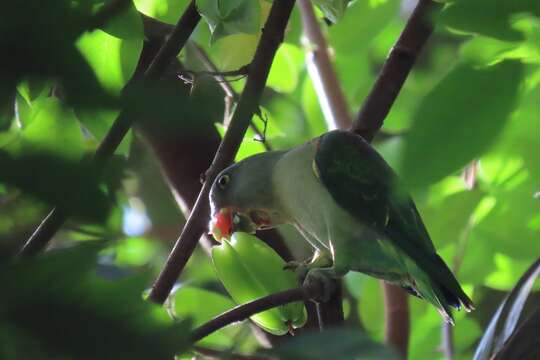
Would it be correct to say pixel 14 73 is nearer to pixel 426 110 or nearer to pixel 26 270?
pixel 26 270

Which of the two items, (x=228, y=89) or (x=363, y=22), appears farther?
(x=363, y=22)

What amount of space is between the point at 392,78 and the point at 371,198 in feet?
0.75

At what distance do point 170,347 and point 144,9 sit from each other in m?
1.02

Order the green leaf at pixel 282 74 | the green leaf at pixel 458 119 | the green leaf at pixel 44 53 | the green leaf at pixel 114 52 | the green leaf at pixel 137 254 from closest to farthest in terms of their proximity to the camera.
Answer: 1. the green leaf at pixel 44 53
2. the green leaf at pixel 458 119
3. the green leaf at pixel 114 52
4. the green leaf at pixel 282 74
5. the green leaf at pixel 137 254

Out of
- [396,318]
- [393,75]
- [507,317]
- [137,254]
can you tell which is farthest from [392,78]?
[137,254]

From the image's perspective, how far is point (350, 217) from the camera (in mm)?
1496

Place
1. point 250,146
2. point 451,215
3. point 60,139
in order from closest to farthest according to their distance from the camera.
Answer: point 60,139 < point 250,146 < point 451,215

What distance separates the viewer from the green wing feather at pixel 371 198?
57.3 inches

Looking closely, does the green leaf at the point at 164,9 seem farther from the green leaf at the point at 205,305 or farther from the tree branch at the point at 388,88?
the green leaf at the point at 205,305

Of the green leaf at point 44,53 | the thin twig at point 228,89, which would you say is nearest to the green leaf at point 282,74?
the thin twig at point 228,89

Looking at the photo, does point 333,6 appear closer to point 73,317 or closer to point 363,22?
point 363,22

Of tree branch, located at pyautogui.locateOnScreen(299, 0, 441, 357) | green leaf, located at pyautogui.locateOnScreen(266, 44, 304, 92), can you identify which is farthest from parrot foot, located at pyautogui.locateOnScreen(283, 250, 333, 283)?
green leaf, located at pyautogui.locateOnScreen(266, 44, 304, 92)

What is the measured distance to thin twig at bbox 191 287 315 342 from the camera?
3.09 feet

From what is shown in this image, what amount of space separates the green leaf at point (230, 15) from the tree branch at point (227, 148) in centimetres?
9
